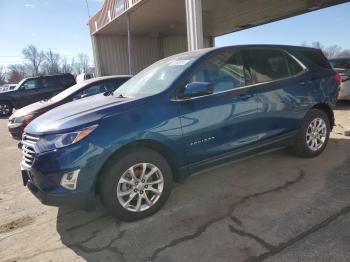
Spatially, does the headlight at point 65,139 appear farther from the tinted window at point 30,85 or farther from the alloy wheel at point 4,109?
the alloy wheel at point 4,109

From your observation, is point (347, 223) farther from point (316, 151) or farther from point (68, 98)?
point (68, 98)

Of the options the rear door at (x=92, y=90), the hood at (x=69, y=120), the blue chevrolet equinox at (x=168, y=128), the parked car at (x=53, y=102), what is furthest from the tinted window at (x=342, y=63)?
the hood at (x=69, y=120)

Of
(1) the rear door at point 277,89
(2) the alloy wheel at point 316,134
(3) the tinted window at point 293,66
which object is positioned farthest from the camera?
(2) the alloy wheel at point 316,134

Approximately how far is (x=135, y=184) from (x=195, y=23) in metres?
6.34

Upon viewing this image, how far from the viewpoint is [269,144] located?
397 cm

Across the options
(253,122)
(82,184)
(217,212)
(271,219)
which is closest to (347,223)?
(271,219)

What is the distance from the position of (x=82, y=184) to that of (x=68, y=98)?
459 cm

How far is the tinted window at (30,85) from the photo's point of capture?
13.7 m

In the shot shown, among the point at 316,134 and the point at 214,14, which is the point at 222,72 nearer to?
the point at 316,134

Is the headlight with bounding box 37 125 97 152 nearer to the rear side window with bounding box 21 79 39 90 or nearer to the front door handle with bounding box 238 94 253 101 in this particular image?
the front door handle with bounding box 238 94 253 101

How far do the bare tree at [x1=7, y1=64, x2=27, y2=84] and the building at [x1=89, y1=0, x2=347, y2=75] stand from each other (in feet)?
241

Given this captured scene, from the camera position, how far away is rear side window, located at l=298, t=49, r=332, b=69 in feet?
14.9

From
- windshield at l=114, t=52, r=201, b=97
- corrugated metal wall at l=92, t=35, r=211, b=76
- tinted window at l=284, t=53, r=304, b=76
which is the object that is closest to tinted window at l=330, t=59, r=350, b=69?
tinted window at l=284, t=53, r=304, b=76

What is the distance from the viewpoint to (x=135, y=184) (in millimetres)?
3029
